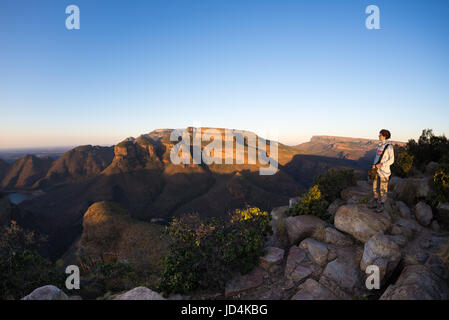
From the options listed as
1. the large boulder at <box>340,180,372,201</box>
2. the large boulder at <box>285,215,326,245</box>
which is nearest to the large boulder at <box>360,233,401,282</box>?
the large boulder at <box>285,215,326,245</box>

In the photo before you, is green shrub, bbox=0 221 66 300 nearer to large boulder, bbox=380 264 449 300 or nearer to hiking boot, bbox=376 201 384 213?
large boulder, bbox=380 264 449 300

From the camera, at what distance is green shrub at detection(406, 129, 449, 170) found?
12.0 m

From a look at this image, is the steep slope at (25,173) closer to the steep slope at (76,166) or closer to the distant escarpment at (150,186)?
the distant escarpment at (150,186)

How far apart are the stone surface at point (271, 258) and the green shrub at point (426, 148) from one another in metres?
12.1

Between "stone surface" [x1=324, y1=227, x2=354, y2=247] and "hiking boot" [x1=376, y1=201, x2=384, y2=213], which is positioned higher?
"hiking boot" [x1=376, y1=201, x2=384, y2=213]

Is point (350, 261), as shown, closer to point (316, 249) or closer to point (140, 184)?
point (316, 249)

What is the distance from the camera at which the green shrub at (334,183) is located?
34.3 feet

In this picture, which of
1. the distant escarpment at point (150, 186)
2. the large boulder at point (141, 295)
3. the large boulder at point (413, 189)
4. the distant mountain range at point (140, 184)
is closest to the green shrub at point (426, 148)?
the large boulder at point (413, 189)

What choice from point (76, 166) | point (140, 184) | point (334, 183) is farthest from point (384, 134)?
point (76, 166)

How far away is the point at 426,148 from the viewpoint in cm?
1259

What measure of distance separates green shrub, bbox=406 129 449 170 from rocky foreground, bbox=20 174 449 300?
22.4 feet

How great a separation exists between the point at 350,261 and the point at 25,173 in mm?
188975

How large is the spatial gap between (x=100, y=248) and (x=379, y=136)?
136 feet
